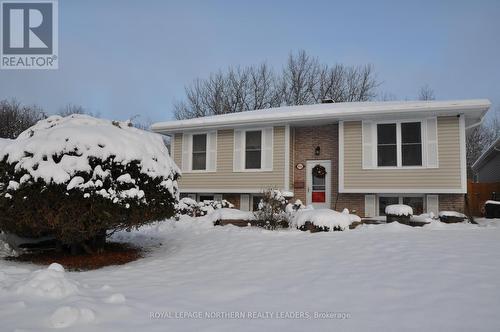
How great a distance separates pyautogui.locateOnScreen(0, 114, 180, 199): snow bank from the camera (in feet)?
19.1

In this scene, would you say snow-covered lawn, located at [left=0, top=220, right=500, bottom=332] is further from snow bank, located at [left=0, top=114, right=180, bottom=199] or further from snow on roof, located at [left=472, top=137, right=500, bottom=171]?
snow on roof, located at [left=472, top=137, right=500, bottom=171]

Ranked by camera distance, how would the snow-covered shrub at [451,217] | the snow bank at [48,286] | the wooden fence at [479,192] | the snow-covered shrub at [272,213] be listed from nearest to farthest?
the snow bank at [48,286] < the snow-covered shrub at [272,213] < the snow-covered shrub at [451,217] < the wooden fence at [479,192]

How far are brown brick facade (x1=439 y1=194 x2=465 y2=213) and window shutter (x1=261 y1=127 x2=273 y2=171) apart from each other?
5638mm

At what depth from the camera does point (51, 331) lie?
301 cm

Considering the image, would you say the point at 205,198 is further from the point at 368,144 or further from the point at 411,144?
the point at 411,144

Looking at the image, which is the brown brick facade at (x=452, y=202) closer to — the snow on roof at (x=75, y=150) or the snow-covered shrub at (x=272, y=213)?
the snow-covered shrub at (x=272, y=213)

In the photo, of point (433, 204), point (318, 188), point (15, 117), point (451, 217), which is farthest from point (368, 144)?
point (15, 117)

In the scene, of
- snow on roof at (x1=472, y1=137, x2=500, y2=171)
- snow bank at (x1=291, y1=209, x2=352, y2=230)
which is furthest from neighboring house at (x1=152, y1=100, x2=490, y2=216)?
snow on roof at (x1=472, y1=137, x2=500, y2=171)

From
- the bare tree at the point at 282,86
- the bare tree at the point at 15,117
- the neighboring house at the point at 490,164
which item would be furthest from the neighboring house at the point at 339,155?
the bare tree at the point at 15,117

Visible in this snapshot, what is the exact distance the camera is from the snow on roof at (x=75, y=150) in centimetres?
583

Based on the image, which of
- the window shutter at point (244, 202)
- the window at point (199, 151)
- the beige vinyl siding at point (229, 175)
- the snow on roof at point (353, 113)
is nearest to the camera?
the snow on roof at point (353, 113)

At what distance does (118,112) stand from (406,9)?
1978 inches

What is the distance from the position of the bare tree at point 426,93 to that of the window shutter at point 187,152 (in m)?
27.2

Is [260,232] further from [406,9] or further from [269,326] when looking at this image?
[406,9]
